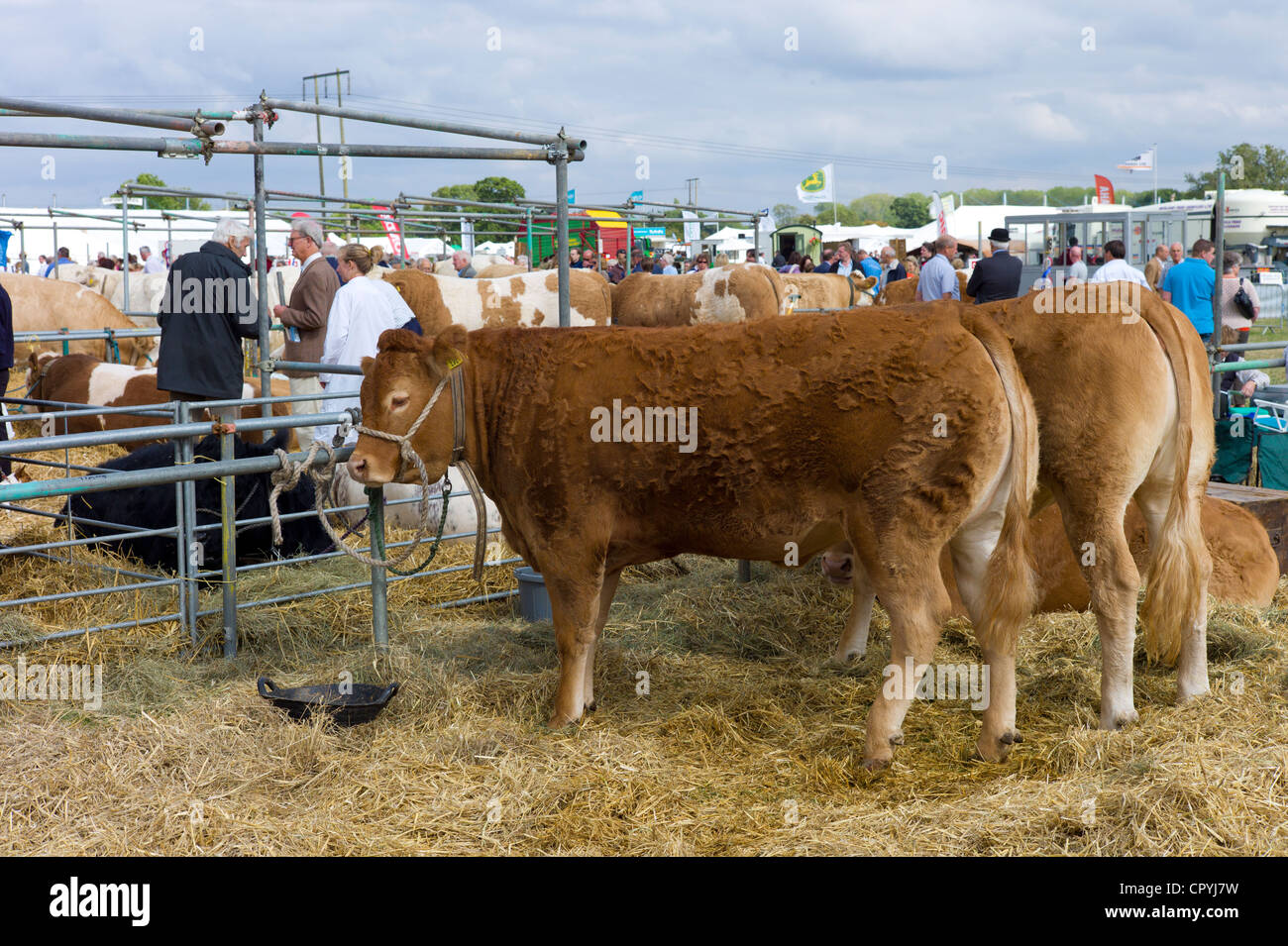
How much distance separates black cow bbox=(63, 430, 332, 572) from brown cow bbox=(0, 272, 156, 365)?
8.44 m

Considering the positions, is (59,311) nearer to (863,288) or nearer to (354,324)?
(354,324)

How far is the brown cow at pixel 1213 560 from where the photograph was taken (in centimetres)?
535

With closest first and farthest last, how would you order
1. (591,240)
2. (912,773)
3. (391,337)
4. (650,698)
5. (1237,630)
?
(912,773), (391,337), (650,698), (1237,630), (591,240)

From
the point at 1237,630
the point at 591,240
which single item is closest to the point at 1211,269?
the point at 1237,630

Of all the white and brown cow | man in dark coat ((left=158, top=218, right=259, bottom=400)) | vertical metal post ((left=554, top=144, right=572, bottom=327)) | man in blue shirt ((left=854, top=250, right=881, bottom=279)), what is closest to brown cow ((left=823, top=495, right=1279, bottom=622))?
vertical metal post ((left=554, top=144, right=572, bottom=327))

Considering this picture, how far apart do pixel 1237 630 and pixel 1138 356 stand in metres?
1.52

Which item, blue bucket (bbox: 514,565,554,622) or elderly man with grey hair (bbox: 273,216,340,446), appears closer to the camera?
blue bucket (bbox: 514,565,554,622)

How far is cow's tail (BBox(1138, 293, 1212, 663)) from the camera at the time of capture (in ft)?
14.8

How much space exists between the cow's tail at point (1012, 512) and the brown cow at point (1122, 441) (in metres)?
0.24

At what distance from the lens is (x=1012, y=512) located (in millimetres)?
4137

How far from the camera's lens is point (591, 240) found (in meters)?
28.4

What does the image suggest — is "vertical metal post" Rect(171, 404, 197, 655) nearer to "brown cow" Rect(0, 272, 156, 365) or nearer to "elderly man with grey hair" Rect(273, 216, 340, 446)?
"elderly man with grey hair" Rect(273, 216, 340, 446)

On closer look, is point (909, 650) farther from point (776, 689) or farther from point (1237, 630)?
point (1237, 630)

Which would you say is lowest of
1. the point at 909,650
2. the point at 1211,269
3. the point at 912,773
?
the point at 912,773
